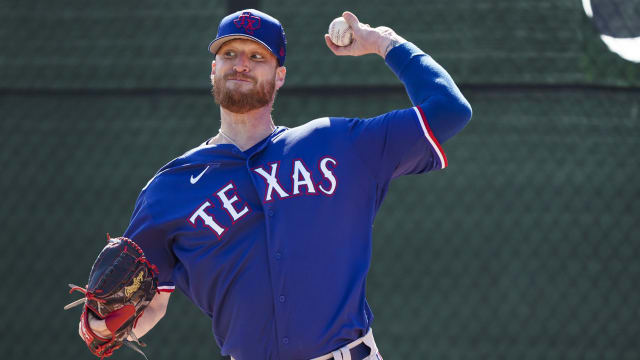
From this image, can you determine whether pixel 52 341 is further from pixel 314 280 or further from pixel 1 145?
pixel 314 280

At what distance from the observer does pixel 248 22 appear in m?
2.55

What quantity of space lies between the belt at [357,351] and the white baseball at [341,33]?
91cm

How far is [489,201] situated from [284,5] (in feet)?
4.74

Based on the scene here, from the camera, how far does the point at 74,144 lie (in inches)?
160

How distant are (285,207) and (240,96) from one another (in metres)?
0.42

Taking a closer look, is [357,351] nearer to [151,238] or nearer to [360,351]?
[360,351]

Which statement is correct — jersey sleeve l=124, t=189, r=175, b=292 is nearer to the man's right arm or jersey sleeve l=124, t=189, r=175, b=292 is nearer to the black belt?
the man's right arm

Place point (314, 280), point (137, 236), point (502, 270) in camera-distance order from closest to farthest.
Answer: point (314, 280), point (137, 236), point (502, 270)

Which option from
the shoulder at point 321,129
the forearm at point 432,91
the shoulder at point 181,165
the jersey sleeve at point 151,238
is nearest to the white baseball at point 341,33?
the forearm at point 432,91

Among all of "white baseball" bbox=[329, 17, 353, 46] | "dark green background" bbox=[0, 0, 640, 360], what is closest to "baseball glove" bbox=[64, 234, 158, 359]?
"white baseball" bbox=[329, 17, 353, 46]

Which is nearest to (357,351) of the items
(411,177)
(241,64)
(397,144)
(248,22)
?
(397,144)

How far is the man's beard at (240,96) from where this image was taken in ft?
8.22

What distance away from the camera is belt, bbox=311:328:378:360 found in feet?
7.43

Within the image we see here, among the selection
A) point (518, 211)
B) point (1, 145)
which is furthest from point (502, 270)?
point (1, 145)
